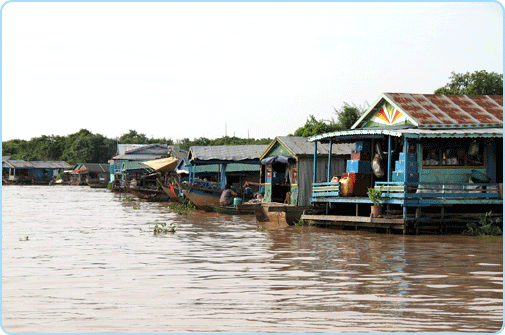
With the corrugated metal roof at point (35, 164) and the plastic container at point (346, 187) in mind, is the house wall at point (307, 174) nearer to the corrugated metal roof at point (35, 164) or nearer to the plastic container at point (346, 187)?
the plastic container at point (346, 187)

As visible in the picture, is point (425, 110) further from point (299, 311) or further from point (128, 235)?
point (299, 311)

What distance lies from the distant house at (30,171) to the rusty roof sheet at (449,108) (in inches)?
2895

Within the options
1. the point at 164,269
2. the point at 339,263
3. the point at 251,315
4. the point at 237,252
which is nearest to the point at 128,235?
the point at 237,252

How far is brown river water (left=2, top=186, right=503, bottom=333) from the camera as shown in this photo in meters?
6.73

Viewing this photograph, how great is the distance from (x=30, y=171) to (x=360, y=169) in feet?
253

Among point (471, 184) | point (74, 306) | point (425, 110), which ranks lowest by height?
point (74, 306)

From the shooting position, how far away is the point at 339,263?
11.2 metres

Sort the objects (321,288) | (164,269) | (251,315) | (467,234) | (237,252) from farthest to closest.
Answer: (467,234) < (237,252) < (164,269) < (321,288) < (251,315)

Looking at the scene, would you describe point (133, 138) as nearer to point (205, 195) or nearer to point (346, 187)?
point (205, 195)

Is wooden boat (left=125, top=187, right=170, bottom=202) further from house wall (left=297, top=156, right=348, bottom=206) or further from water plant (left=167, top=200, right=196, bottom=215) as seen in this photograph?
house wall (left=297, top=156, right=348, bottom=206)

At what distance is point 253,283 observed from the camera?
9.09 metres

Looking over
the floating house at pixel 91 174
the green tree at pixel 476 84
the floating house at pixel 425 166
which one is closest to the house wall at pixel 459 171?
the floating house at pixel 425 166

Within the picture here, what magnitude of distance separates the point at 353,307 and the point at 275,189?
58.0 ft

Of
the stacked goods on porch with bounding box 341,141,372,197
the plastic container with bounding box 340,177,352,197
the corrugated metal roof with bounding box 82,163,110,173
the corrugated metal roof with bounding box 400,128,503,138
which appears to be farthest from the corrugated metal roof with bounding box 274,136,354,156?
the corrugated metal roof with bounding box 82,163,110,173
